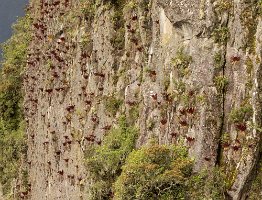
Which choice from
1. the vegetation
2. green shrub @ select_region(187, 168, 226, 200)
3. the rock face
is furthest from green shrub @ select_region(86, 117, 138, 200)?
the vegetation

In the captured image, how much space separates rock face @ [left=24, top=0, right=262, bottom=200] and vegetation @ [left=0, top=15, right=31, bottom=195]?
15.0ft

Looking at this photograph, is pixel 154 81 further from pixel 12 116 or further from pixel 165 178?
pixel 12 116

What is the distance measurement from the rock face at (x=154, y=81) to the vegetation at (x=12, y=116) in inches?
180

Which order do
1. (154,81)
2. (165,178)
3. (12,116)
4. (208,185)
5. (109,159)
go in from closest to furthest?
1. (208,185)
2. (165,178)
3. (154,81)
4. (109,159)
5. (12,116)

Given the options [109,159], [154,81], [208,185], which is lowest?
[208,185]

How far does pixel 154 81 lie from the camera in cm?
1493

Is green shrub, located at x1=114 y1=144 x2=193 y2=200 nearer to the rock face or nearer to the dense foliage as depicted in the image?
the dense foliage

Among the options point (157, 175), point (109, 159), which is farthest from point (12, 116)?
point (157, 175)

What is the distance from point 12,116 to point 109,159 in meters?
15.3

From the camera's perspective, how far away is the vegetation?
93.6ft

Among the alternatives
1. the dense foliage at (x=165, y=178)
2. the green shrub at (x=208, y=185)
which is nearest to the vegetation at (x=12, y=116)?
the dense foliage at (x=165, y=178)

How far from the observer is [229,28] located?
12.8 meters

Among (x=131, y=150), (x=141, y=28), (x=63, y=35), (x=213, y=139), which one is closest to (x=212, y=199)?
(x=213, y=139)

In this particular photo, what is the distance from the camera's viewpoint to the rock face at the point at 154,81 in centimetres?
1234
